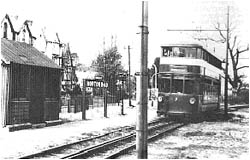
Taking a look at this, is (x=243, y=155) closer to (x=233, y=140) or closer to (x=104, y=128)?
(x=233, y=140)

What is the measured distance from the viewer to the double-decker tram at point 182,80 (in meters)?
16.6

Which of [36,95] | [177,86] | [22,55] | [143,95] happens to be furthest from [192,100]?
[143,95]

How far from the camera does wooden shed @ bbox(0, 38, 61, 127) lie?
1270cm

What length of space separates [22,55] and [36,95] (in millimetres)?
1754

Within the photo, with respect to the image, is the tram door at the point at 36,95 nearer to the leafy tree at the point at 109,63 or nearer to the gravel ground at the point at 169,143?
the gravel ground at the point at 169,143

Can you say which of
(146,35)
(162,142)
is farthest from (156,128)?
(146,35)

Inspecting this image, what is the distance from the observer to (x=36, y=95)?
14.3 m

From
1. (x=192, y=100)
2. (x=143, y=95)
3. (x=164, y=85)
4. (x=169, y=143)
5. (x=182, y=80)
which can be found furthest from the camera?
(x=164, y=85)

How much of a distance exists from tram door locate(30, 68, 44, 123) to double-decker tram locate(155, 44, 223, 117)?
5754 mm

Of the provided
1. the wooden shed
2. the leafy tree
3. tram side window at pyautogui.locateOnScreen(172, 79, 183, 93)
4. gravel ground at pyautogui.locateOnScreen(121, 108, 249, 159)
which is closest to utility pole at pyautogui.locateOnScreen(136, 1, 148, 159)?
gravel ground at pyautogui.locateOnScreen(121, 108, 249, 159)

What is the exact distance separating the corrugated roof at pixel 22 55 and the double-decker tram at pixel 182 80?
538cm

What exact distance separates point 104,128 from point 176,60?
5019 millimetres

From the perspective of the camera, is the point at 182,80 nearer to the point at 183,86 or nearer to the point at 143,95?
the point at 183,86

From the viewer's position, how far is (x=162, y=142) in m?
10.8
